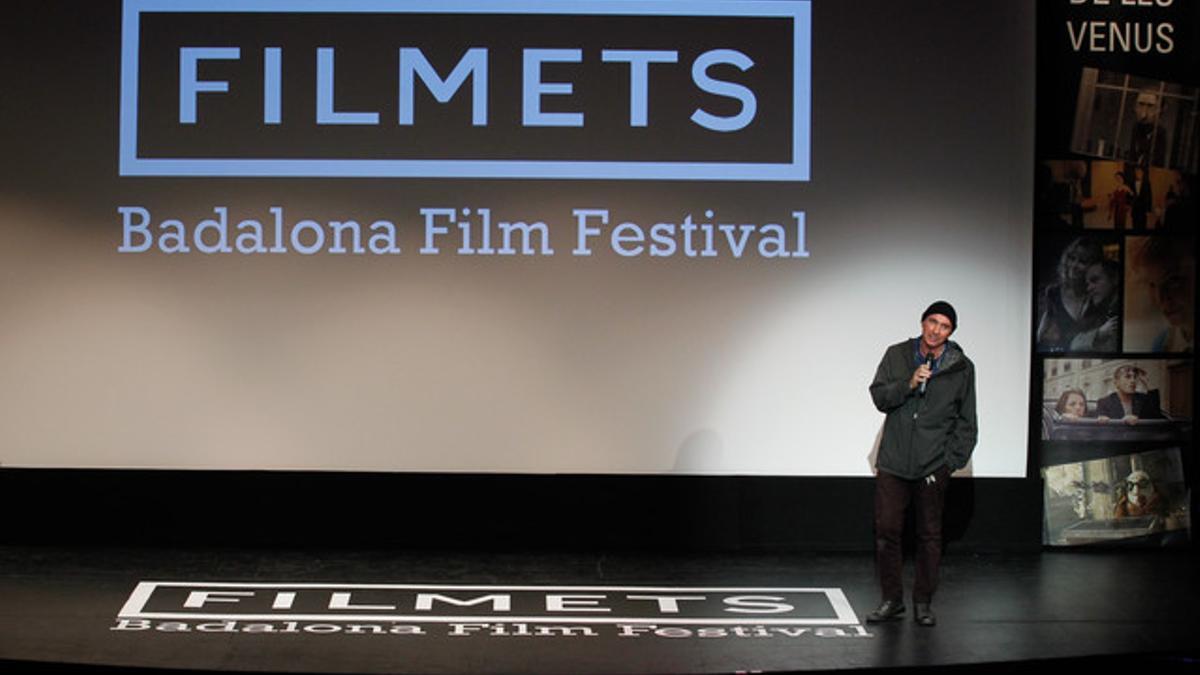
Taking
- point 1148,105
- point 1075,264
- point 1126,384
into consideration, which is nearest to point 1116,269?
point 1075,264

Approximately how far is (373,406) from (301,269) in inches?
28.9

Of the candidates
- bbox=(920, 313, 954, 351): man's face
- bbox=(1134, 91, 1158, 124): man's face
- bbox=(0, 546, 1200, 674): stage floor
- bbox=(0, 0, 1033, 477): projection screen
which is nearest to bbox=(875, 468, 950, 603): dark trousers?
bbox=(0, 546, 1200, 674): stage floor

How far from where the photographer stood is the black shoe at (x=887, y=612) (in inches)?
254

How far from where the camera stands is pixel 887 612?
6.46m

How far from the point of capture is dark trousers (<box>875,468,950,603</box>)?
6375mm

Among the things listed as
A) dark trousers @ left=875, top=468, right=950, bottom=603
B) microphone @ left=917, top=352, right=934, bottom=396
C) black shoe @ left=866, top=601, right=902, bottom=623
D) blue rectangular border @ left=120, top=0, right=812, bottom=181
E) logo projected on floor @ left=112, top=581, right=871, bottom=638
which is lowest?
logo projected on floor @ left=112, top=581, right=871, bottom=638

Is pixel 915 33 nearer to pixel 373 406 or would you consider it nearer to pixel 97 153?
pixel 373 406

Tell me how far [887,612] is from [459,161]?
295cm

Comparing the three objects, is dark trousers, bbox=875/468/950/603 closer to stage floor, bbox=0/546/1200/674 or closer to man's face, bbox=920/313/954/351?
stage floor, bbox=0/546/1200/674

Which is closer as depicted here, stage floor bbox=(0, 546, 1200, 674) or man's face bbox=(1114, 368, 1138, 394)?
stage floor bbox=(0, 546, 1200, 674)

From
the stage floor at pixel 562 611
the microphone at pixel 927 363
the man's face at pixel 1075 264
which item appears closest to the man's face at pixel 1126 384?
the man's face at pixel 1075 264

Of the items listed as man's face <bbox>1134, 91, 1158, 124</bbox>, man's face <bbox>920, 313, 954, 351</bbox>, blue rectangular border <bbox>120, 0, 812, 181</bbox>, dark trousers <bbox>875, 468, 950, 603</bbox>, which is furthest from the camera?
man's face <bbox>1134, 91, 1158, 124</bbox>

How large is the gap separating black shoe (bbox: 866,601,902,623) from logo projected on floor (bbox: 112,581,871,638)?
0.24 ft

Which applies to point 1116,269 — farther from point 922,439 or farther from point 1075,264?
point 922,439
